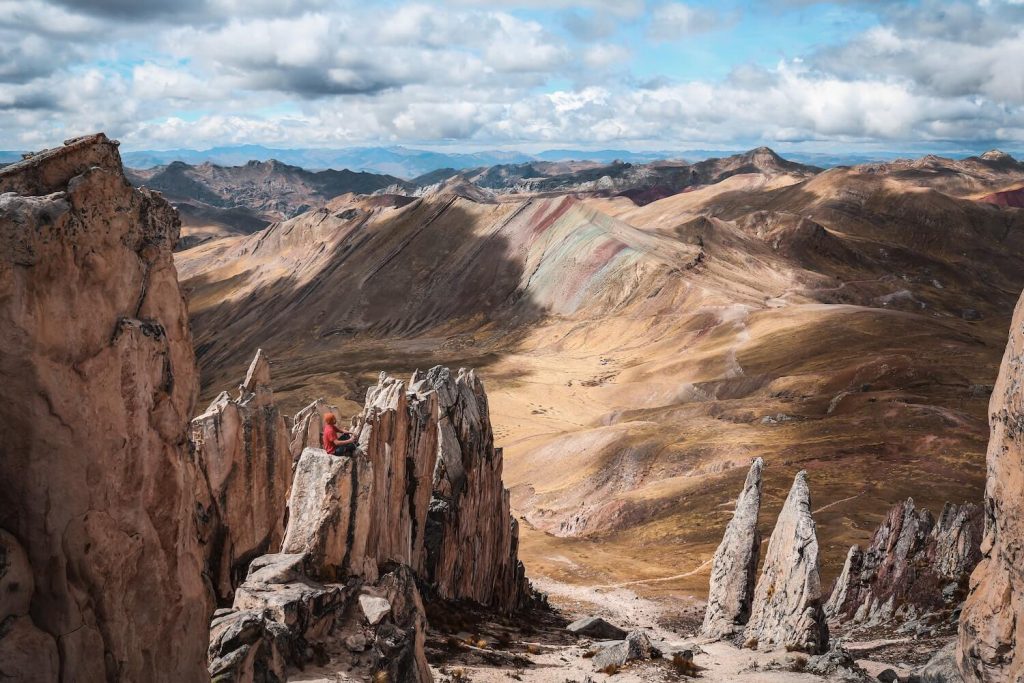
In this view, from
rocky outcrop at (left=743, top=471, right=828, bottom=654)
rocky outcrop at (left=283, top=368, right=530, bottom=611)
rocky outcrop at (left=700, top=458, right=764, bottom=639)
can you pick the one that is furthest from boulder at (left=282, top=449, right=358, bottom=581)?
rocky outcrop at (left=700, top=458, right=764, bottom=639)

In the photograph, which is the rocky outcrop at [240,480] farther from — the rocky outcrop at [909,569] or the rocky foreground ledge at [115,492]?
the rocky outcrop at [909,569]

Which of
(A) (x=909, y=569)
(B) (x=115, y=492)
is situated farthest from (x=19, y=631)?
(A) (x=909, y=569)

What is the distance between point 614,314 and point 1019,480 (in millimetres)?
99875

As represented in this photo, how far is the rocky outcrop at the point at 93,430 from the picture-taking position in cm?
988

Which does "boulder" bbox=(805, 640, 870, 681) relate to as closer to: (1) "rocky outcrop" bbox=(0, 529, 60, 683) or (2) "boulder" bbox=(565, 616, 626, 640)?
(2) "boulder" bbox=(565, 616, 626, 640)

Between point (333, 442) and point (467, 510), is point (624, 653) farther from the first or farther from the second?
point (333, 442)

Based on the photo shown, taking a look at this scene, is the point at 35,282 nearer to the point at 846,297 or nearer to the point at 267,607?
the point at 267,607

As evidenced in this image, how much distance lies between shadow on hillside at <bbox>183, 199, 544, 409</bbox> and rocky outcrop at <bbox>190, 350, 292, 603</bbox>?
78263mm

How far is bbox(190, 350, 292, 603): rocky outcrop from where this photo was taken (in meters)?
18.6

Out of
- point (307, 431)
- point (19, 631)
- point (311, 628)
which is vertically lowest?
point (311, 628)

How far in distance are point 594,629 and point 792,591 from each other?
8139 mm

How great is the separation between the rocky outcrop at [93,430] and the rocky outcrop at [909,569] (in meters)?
23.4

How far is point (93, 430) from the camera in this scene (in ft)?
34.5

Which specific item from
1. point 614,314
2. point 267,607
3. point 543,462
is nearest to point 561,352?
point 614,314
